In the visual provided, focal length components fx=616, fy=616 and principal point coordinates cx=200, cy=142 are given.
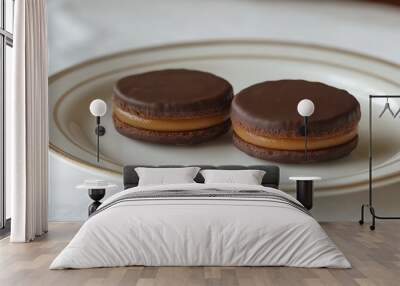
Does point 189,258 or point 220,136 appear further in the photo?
point 220,136

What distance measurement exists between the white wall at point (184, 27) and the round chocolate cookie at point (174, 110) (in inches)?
23.9

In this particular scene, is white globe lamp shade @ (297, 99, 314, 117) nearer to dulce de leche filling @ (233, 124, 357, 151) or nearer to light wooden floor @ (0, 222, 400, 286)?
dulce de leche filling @ (233, 124, 357, 151)

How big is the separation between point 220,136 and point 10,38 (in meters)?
2.57

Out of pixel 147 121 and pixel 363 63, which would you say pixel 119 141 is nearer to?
pixel 147 121

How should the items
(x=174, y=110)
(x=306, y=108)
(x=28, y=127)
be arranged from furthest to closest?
1. (x=174, y=110)
2. (x=306, y=108)
3. (x=28, y=127)

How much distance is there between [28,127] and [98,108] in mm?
1291

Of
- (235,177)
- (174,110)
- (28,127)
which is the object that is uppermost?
(174,110)

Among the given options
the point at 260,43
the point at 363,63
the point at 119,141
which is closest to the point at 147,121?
the point at 119,141

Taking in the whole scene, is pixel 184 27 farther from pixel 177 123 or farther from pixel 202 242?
pixel 202 242

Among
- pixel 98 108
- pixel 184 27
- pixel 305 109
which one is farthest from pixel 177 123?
pixel 305 109

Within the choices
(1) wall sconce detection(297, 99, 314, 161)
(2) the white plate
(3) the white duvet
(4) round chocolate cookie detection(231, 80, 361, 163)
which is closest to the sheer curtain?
(2) the white plate

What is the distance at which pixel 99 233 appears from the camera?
14.9ft

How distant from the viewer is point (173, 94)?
7152 mm

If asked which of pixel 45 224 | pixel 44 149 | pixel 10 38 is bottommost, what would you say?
pixel 45 224
